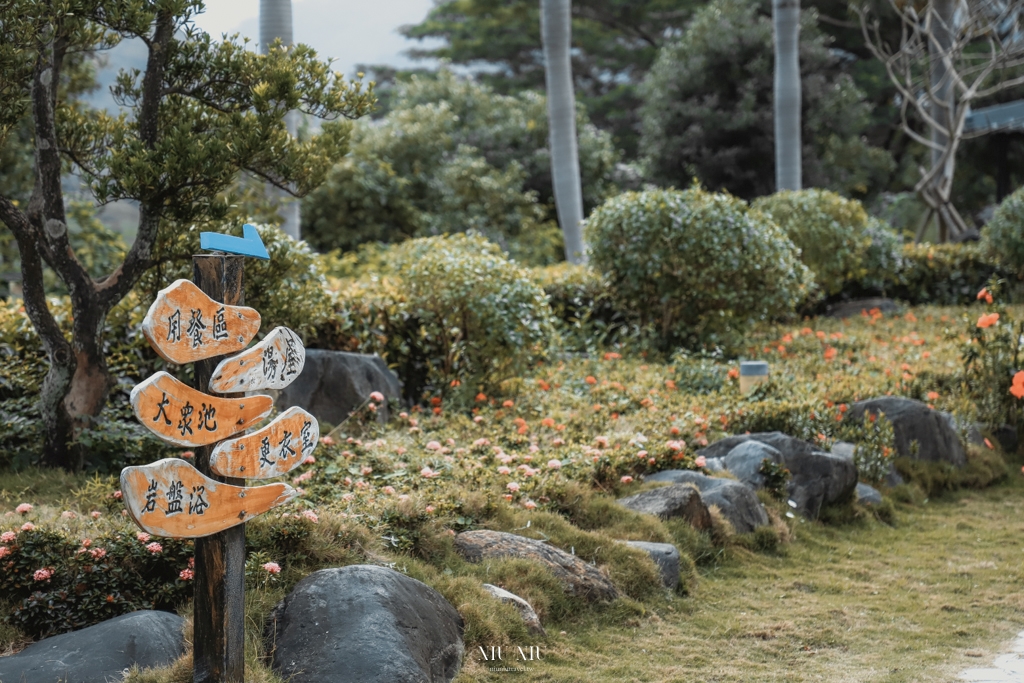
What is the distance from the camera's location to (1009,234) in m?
11.9

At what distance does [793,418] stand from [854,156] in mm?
14263

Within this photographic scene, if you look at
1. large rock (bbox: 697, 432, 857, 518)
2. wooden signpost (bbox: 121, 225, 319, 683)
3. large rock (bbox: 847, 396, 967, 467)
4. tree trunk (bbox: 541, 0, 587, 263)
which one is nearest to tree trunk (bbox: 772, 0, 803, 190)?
tree trunk (bbox: 541, 0, 587, 263)

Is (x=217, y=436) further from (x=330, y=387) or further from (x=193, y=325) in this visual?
(x=330, y=387)

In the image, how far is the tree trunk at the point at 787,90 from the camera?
13.5 meters

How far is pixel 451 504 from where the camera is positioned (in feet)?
14.8

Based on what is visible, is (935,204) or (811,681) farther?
(935,204)

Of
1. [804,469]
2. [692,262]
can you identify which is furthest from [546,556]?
[692,262]

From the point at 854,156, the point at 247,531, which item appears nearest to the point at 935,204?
the point at 854,156

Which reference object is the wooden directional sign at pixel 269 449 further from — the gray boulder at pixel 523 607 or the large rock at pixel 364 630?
the gray boulder at pixel 523 607

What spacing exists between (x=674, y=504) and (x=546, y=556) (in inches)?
38.7

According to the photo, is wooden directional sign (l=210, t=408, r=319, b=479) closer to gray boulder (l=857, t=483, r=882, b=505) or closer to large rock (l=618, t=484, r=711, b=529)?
large rock (l=618, t=484, r=711, b=529)

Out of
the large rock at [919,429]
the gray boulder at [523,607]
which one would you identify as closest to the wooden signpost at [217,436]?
the gray boulder at [523,607]

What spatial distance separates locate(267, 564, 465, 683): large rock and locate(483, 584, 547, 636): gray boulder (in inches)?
10.2

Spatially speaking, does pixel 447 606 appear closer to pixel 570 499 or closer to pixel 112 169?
pixel 570 499
